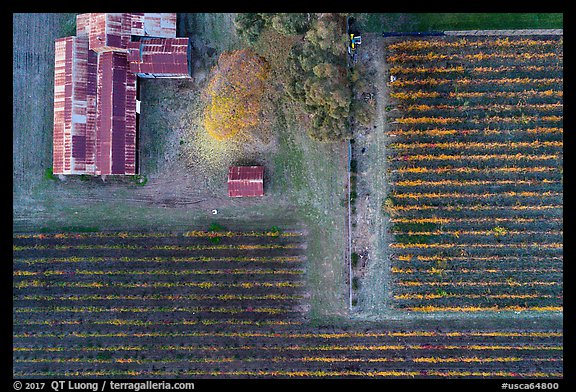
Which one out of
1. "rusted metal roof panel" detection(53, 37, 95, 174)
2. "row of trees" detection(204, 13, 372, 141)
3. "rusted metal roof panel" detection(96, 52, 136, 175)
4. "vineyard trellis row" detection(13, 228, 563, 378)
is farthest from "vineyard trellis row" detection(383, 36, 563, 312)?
"rusted metal roof panel" detection(53, 37, 95, 174)

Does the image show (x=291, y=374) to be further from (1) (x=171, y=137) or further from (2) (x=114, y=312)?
(1) (x=171, y=137)

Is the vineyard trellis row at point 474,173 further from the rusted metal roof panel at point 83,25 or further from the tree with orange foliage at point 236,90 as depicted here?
the rusted metal roof panel at point 83,25

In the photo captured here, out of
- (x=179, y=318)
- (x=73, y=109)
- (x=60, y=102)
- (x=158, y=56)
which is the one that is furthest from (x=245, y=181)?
(x=60, y=102)

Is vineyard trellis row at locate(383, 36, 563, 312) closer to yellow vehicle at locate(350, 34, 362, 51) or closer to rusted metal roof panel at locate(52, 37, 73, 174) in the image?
yellow vehicle at locate(350, 34, 362, 51)

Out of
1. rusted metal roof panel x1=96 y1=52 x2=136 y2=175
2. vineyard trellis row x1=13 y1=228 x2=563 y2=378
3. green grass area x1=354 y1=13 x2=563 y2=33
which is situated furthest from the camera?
vineyard trellis row x1=13 y1=228 x2=563 y2=378

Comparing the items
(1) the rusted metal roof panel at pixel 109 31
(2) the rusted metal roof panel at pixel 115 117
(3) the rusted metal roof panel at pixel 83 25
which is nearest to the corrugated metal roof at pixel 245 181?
(2) the rusted metal roof panel at pixel 115 117

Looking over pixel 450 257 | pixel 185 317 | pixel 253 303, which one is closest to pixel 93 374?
pixel 185 317
